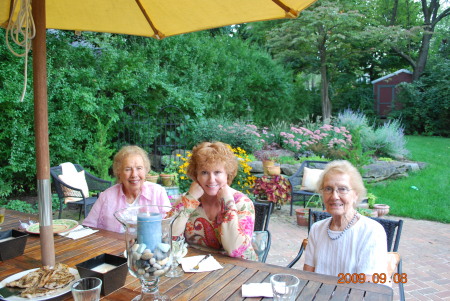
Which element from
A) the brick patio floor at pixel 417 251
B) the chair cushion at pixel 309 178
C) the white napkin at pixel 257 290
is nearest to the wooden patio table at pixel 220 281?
the white napkin at pixel 257 290

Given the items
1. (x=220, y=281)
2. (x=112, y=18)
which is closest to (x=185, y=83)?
(x=112, y=18)

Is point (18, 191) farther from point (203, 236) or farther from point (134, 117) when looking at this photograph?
point (203, 236)

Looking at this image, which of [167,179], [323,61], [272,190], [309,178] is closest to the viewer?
[272,190]

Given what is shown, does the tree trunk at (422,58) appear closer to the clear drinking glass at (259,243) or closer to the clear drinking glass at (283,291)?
the clear drinking glass at (259,243)

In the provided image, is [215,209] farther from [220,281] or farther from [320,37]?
[320,37]

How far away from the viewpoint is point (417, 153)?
1106cm

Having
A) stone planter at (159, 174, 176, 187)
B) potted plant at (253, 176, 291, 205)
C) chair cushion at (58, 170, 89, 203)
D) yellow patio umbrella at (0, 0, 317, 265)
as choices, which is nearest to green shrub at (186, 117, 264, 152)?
stone planter at (159, 174, 176, 187)

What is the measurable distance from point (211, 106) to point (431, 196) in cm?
543

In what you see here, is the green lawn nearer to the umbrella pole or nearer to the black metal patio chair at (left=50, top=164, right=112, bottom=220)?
the black metal patio chair at (left=50, top=164, right=112, bottom=220)

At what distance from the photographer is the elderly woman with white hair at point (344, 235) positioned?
186 cm

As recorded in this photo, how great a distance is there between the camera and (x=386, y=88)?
18984 millimetres

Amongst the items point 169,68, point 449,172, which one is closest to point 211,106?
point 169,68

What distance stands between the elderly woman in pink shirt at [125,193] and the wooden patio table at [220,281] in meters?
0.67

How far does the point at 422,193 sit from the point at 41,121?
22.7 feet
